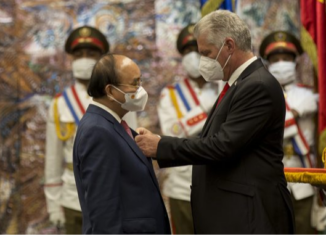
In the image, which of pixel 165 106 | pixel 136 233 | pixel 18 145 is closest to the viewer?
pixel 136 233

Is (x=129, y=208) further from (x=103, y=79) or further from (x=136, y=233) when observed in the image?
(x=103, y=79)

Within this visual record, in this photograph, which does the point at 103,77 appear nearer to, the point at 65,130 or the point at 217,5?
the point at 217,5

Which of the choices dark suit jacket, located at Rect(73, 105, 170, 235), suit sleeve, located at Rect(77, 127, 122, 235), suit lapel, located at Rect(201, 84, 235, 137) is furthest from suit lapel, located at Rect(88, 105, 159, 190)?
suit lapel, located at Rect(201, 84, 235, 137)

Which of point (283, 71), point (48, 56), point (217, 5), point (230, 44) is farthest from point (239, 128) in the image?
point (48, 56)

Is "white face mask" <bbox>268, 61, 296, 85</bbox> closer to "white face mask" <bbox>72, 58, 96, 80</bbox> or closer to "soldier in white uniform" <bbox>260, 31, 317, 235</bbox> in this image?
"soldier in white uniform" <bbox>260, 31, 317, 235</bbox>

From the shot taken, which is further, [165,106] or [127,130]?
[165,106]

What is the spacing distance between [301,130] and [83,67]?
1.84 metres

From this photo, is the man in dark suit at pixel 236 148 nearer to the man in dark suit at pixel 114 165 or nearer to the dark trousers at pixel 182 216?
the man in dark suit at pixel 114 165

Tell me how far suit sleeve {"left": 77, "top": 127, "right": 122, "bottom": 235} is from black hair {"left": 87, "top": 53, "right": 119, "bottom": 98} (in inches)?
9.9

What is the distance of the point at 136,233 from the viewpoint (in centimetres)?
328

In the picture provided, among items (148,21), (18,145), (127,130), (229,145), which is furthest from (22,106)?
(229,145)

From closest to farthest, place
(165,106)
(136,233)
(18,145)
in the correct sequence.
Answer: (136,233)
(165,106)
(18,145)

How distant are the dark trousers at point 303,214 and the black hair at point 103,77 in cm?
259

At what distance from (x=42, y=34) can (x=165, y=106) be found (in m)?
1.52
